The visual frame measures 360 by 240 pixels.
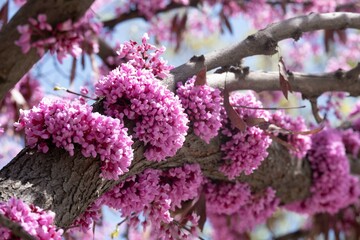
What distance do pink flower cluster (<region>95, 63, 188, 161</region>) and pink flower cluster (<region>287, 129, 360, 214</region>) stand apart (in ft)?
5.63

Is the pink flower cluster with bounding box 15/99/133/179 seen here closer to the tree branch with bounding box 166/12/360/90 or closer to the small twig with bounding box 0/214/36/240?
the tree branch with bounding box 166/12/360/90

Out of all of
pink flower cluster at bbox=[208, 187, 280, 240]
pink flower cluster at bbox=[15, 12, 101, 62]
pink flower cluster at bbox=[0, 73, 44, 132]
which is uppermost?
pink flower cluster at bbox=[15, 12, 101, 62]

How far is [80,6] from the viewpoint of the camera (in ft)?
6.00

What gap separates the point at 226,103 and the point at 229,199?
1032 millimetres

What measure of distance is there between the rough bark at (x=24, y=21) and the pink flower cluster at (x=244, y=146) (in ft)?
4.32

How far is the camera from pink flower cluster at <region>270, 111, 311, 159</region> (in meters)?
3.44

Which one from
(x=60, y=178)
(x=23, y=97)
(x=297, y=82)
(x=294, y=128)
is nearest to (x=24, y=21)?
(x=60, y=178)

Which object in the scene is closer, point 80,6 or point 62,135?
point 80,6

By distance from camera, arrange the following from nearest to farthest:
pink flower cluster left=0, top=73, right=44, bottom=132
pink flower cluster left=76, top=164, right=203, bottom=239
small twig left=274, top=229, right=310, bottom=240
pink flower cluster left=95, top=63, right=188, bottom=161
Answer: pink flower cluster left=95, top=63, right=188, bottom=161 < pink flower cluster left=76, top=164, right=203, bottom=239 < pink flower cluster left=0, top=73, right=44, bottom=132 < small twig left=274, top=229, right=310, bottom=240

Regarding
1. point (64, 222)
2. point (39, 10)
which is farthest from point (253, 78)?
point (39, 10)

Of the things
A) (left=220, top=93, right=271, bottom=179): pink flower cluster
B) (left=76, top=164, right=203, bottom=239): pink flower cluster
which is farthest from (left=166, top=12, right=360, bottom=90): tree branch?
(left=76, top=164, right=203, bottom=239): pink flower cluster

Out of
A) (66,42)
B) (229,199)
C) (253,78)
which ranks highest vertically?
(66,42)

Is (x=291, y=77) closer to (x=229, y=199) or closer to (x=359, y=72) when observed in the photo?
(x=359, y=72)

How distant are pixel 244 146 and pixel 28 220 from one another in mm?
1311
